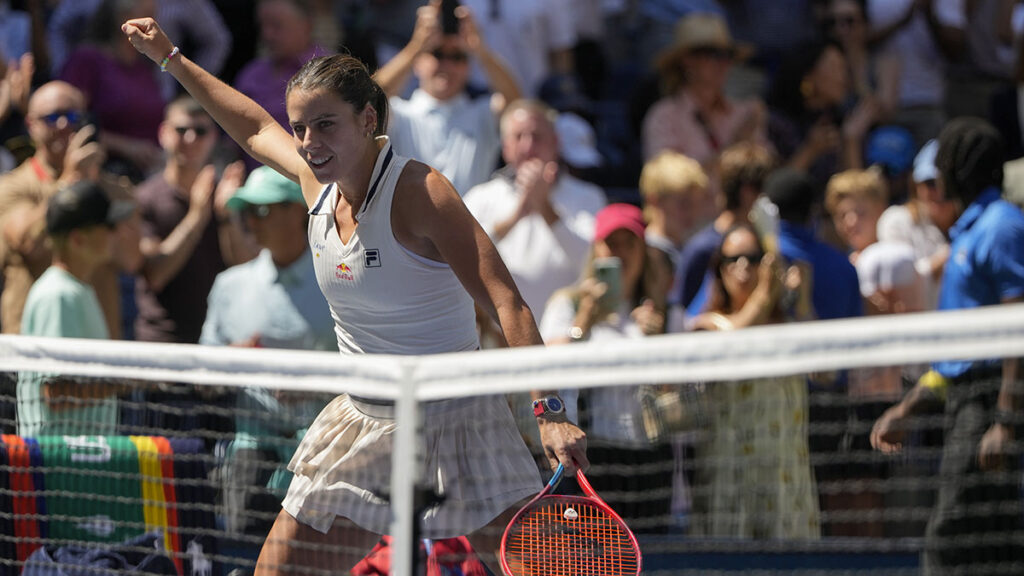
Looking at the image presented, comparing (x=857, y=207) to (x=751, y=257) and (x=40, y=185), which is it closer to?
(x=751, y=257)

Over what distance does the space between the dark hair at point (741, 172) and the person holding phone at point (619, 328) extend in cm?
49

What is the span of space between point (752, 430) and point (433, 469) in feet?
9.54

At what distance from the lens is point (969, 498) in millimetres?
5133

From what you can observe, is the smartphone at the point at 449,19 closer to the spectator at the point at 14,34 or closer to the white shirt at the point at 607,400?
the white shirt at the point at 607,400

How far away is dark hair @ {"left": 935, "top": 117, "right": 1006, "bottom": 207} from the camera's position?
5.60m

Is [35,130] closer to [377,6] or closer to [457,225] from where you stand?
[377,6]

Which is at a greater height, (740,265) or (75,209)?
(75,209)

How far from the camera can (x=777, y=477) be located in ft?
20.3

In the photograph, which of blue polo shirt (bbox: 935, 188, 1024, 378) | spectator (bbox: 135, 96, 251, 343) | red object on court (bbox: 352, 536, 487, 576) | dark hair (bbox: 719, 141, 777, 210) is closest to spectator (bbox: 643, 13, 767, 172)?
dark hair (bbox: 719, 141, 777, 210)

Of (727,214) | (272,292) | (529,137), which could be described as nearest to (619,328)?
(727,214)

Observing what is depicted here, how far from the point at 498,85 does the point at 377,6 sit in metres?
2.23

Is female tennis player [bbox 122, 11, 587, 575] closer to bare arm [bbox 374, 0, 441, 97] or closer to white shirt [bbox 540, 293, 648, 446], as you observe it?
white shirt [bbox 540, 293, 648, 446]

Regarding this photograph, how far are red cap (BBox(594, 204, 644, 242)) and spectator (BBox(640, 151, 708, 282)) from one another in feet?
2.45

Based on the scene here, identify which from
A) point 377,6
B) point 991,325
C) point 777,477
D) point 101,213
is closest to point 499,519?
point 991,325
